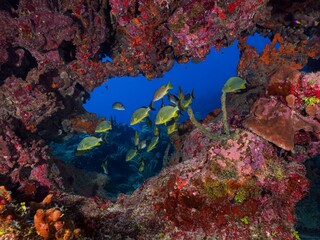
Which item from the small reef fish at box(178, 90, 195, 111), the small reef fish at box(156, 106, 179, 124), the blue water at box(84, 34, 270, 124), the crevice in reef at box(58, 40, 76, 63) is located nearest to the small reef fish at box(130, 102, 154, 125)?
the small reef fish at box(156, 106, 179, 124)

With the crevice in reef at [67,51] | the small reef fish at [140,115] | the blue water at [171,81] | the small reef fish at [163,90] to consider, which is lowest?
the small reef fish at [140,115]

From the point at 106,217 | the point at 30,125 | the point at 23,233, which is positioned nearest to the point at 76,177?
the point at 30,125

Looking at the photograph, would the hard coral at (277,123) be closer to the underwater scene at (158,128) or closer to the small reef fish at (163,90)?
the underwater scene at (158,128)

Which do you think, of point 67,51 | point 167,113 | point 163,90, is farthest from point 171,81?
point 167,113

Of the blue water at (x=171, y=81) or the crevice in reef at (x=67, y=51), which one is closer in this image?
the crevice in reef at (x=67, y=51)

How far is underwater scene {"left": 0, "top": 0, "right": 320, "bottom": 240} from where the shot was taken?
320 centimetres

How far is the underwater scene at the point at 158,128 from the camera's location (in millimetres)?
3203

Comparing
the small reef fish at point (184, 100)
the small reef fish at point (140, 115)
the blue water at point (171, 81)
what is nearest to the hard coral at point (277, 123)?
the small reef fish at point (184, 100)

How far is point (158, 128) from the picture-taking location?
760 cm

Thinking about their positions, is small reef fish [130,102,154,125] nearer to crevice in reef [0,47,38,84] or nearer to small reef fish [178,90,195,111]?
small reef fish [178,90,195,111]

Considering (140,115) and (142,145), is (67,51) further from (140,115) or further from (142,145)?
(142,145)

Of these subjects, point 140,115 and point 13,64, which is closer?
point 140,115

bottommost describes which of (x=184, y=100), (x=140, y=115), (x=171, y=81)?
(x=140, y=115)

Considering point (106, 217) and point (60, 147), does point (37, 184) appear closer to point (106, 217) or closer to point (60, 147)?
point (106, 217)
